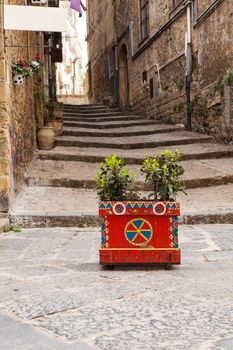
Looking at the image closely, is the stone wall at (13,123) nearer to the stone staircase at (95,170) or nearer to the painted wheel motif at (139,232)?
the stone staircase at (95,170)

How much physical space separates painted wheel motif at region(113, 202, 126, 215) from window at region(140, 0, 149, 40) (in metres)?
12.8

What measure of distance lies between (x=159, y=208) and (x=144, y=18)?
13.5 m

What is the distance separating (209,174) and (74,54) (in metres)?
39.0

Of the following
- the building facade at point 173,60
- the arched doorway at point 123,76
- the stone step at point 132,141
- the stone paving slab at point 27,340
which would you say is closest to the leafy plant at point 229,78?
the building facade at point 173,60

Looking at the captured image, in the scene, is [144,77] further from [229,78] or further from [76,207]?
[76,207]

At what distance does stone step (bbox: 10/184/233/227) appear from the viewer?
4.96m

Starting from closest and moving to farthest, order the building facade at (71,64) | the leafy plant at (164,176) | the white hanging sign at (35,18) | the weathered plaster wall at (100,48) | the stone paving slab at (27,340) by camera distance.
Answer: the stone paving slab at (27,340) → the leafy plant at (164,176) → the white hanging sign at (35,18) → the weathered plaster wall at (100,48) → the building facade at (71,64)

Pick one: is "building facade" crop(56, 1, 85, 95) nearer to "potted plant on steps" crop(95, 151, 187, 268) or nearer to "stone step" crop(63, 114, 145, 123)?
"stone step" crop(63, 114, 145, 123)

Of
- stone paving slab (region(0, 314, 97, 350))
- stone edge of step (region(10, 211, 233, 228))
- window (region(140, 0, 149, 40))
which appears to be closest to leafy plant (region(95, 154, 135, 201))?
stone paving slab (region(0, 314, 97, 350))

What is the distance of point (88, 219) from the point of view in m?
5.03

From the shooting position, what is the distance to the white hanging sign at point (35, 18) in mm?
5098

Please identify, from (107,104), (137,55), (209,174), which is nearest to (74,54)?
(107,104)

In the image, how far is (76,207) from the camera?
18.0 ft

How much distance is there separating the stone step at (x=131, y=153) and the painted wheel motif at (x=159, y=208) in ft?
16.4
